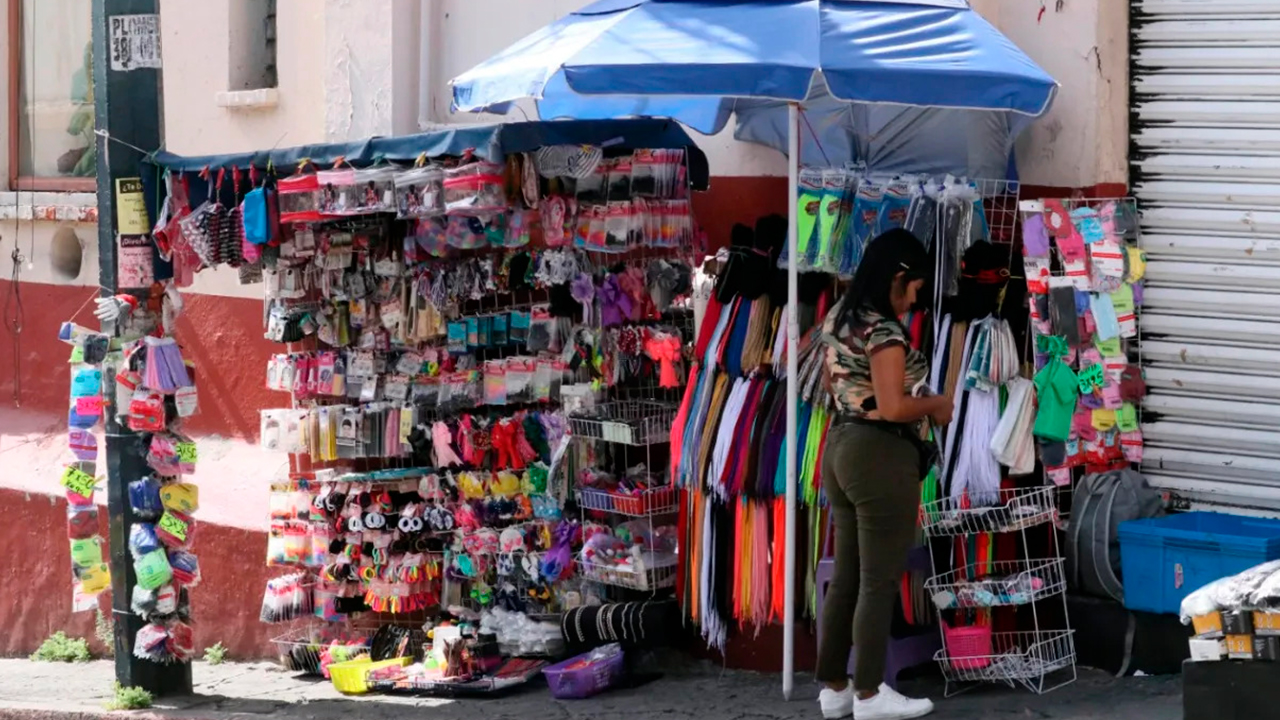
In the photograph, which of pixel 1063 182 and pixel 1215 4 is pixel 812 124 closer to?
pixel 1063 182

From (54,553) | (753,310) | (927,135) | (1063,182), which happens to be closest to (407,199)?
(753,310)

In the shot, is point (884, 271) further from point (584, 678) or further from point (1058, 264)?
point (584, 678)

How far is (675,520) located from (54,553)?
4.60 metres

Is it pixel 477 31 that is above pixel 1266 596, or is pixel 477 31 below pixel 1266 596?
above

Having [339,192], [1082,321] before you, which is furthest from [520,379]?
[1082,321]

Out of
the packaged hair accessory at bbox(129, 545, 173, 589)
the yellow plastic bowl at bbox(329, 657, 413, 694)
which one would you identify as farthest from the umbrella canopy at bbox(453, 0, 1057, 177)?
the yellow plastic bowl at bbox(329, 657, 413, 694)

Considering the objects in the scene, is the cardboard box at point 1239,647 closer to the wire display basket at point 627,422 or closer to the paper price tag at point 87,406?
the wire display basket at point 627,422

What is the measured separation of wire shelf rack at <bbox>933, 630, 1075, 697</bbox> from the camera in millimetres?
6832

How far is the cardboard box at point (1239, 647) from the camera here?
18.9ft

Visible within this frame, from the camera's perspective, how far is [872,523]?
20.8ft

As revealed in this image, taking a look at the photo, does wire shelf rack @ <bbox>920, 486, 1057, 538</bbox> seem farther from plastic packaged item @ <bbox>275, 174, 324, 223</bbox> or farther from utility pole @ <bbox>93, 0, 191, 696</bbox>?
Result: utility pole @ <bbox>93, 0, 191, 696</bbox>

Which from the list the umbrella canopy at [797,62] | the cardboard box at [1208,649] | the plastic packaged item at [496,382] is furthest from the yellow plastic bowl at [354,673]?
the cardboard box at [1208,649]

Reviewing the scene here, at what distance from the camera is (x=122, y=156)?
7789 mm

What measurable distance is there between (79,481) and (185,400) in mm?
606
